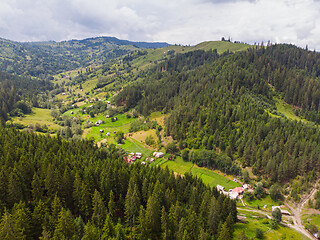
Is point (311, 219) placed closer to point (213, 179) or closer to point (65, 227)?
point (213, 179)

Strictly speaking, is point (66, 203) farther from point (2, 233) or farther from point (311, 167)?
point (311, 167)

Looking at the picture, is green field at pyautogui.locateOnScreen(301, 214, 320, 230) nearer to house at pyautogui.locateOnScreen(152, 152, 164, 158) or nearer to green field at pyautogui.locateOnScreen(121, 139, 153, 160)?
house at pyautogui.locateOnScreen(152, 152, 164, 158)

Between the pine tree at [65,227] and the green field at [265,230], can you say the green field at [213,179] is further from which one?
the pine tree at [65,227]

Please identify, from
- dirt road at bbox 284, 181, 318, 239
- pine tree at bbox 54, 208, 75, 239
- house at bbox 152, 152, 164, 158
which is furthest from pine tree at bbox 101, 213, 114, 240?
house at bbox 152, 152, 164, 158

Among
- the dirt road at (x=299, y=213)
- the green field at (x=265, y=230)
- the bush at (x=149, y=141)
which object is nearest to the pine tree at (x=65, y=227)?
the green field at (x=265, y=230)

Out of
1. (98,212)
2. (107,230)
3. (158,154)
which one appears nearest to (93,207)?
(98,212)

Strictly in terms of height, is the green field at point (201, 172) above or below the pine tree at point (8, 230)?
below

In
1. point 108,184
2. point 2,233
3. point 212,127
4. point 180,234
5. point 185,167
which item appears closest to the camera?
point 2,233

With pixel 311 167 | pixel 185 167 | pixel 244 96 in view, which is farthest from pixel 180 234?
pixel 244 96
